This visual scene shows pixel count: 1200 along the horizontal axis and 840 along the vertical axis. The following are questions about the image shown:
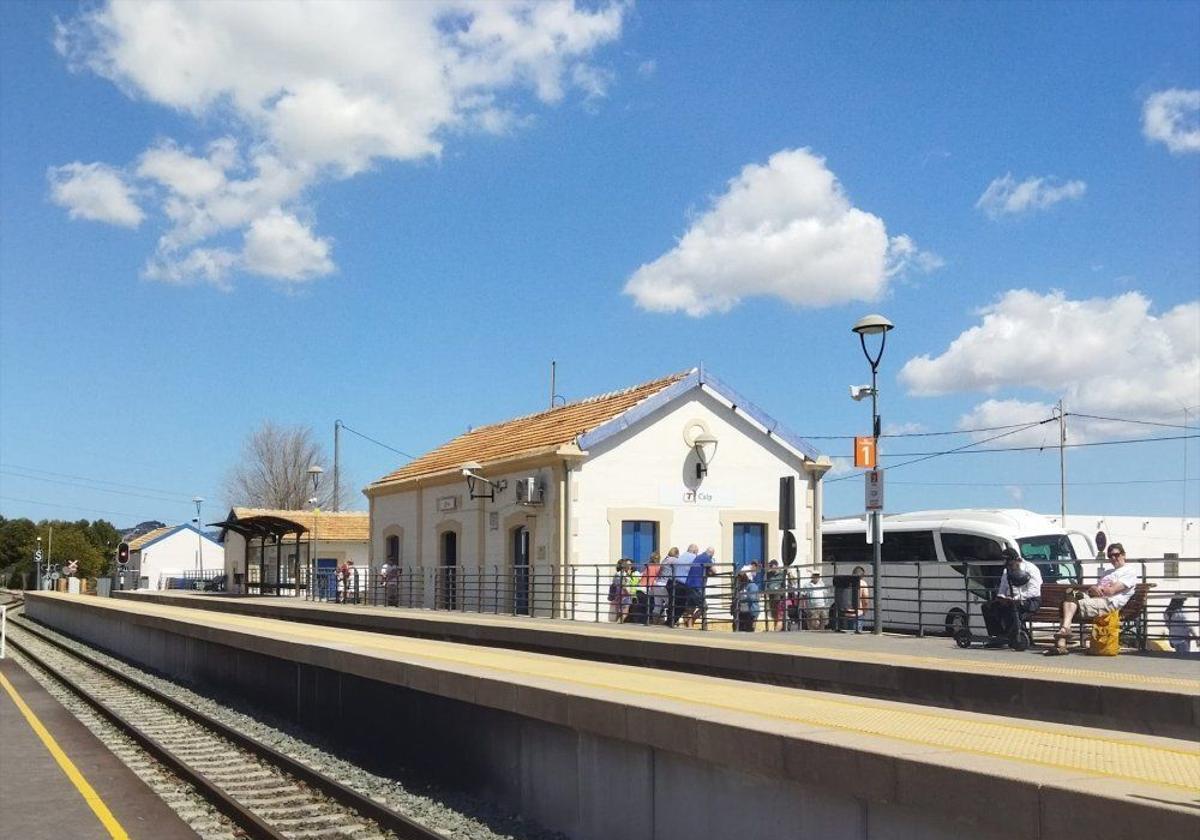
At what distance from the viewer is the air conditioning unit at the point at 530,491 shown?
26.5m

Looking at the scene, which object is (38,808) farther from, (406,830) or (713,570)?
(713,570)

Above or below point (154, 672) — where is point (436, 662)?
above

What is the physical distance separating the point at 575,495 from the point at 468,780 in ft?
55.1

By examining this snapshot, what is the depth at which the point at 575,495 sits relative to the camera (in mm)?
26125

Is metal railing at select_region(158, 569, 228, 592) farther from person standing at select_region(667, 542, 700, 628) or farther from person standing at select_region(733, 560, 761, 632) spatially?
person standing at select_region(733, 560, 761, 632)

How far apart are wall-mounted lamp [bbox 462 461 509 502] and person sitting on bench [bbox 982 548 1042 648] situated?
1419cm

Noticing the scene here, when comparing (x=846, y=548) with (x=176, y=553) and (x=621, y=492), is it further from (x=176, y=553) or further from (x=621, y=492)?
(x=176, y=553)

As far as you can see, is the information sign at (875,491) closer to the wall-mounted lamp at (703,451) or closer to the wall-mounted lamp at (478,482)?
the wall-mounted lamp at (703,451)

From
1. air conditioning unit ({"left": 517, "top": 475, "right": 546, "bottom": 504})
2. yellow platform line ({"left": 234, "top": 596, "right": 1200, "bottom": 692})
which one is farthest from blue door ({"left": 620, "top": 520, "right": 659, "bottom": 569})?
→ yellow platform line ({"left": 234, "top": 596, "right": 1200, "bottom": 692})

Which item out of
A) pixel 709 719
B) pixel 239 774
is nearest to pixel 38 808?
pixel 239 774

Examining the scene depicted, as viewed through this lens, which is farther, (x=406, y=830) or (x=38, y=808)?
(x=38, y=808)

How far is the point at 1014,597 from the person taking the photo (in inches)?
635

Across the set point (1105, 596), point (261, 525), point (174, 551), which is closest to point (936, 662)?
point (1105, 596)

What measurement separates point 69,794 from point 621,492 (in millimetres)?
17677
